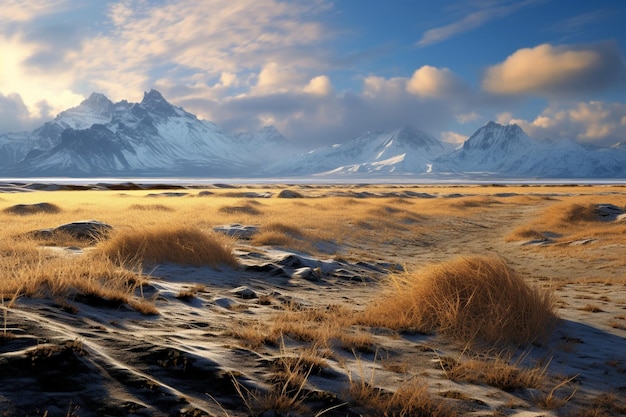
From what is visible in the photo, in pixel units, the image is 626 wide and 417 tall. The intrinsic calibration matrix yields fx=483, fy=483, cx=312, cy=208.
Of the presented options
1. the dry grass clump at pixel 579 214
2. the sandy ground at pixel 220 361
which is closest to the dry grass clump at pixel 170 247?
the sandy ground at pixel 220 361

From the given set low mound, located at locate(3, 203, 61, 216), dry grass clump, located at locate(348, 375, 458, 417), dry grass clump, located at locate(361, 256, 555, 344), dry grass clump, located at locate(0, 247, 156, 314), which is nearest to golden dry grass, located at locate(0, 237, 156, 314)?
dry grass clump, located at locate(0, 247, 156, 314)

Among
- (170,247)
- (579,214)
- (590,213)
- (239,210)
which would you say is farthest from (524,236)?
(170,247)

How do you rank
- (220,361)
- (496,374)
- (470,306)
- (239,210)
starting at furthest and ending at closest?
(239,210)
(470,306)
(496,374)
(220,361)

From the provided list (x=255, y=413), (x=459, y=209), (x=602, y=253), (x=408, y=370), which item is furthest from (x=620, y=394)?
(x=459, y=209)

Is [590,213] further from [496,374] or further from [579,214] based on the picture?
[496,374]

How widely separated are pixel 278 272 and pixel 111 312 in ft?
23.6

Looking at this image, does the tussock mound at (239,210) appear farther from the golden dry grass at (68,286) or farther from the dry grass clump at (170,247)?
the golden dry grass at (68,286)

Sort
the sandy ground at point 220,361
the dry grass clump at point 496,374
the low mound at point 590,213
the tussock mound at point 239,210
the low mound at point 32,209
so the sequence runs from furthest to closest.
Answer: the tussock mound at point 239,210 < the low mound at point 590,213 < the low mound at point 32,209 < the dry grass clump at point 496,374 < the sandy ground at point 220,361

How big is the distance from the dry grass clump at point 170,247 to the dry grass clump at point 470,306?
6.46 metres

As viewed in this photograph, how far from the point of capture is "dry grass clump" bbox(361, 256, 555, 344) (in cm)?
847

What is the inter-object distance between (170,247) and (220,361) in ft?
30.4

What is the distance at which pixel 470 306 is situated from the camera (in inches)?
352

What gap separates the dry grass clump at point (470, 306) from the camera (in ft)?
27.8

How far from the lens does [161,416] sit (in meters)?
4.45
